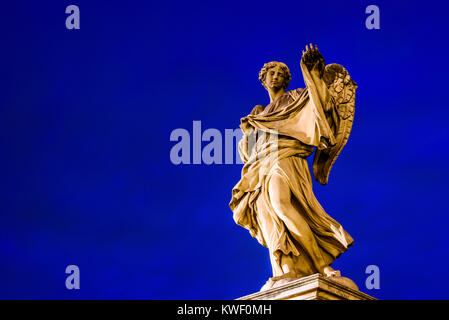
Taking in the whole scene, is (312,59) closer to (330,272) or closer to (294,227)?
(294,227)

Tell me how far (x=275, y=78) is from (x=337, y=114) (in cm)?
152

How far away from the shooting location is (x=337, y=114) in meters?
14.3

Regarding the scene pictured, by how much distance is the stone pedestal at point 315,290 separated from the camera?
11.4 metres

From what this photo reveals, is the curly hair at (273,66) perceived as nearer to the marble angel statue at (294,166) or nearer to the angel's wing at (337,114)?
the marble angel statue at (294,166)

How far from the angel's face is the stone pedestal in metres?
4.49

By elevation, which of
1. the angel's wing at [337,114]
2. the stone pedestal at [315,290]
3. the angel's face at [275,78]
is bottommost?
the stone pedestal at [315,290]

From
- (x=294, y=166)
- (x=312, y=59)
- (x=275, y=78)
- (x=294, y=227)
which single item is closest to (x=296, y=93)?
(x=275, y=78)

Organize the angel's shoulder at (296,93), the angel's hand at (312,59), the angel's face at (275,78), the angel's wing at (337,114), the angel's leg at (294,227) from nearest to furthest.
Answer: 1. the angel's leg at (294,227)
2. the angel's hand at (312,59)
3. the angel's wing at (337,114)
4. the angel's shoulder at (296,93)
5. the angel's face at (275,78)

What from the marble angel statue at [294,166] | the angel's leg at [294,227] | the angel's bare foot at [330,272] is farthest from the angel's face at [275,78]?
the angel's bare foot at [330,272]

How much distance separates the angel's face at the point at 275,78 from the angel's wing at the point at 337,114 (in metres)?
0.99

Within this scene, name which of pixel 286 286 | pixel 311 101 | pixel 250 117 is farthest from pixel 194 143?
pixel 286 286
